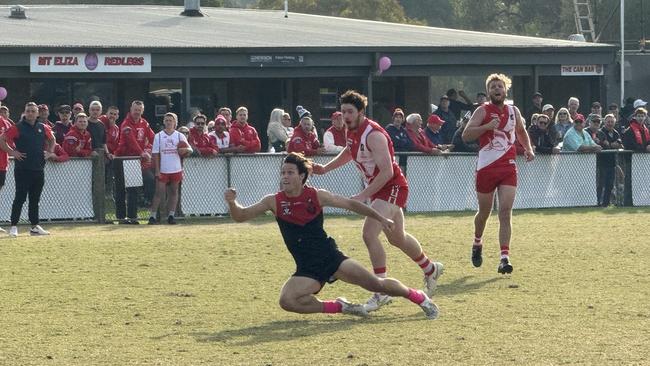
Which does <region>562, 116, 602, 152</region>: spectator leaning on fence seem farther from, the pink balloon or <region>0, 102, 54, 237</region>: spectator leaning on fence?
<region>0, 102, 54, 237</region>: spectator leaning on fence

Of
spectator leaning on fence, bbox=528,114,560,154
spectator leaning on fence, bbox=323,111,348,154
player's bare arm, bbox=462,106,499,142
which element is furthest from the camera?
spectator leaning on fence, bbox=528,114,560,154

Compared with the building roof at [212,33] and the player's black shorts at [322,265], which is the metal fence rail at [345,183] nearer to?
the building roof at [212,33]

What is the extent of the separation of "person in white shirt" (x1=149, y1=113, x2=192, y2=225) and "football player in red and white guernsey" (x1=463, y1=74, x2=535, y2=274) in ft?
26.9

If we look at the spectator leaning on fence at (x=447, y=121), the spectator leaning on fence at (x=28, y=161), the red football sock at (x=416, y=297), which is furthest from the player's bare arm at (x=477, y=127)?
the spectator leaning on fence at (x=447, y=121)

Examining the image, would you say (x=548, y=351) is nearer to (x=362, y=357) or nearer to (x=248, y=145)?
(x=362, y=357)

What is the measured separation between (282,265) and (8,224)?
23.8ft

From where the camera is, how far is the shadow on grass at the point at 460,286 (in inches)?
506

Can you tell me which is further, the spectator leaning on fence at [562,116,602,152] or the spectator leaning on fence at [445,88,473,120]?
the spectator leaning on fence at [445,88,473,120]

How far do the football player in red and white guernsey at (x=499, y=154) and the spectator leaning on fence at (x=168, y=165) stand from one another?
821 centimetres

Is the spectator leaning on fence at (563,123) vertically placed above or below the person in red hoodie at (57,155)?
above

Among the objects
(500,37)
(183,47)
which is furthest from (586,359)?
(500,37)

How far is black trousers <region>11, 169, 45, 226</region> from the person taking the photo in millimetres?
19594

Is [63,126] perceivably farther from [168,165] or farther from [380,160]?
[380,160]

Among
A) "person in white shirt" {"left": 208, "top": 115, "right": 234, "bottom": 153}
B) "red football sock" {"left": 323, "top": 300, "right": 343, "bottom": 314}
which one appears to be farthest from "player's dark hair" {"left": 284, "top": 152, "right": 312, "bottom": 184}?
"person in white shirt" {"left": 208, "top": 115, "right": 234, "bottom": 153}
